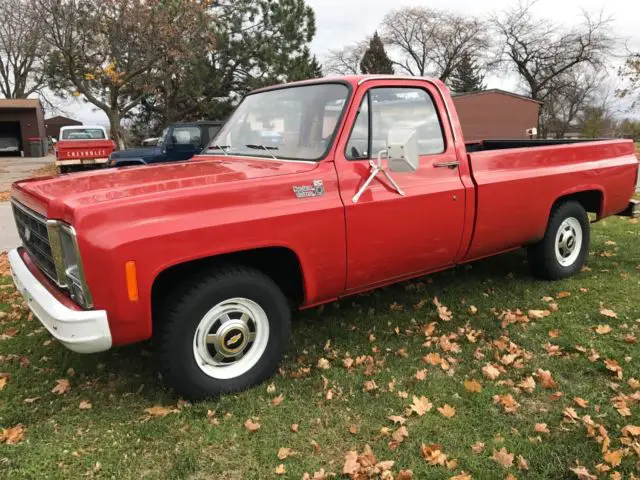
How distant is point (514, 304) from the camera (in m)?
4.86

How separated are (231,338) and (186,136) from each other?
963 centimetres

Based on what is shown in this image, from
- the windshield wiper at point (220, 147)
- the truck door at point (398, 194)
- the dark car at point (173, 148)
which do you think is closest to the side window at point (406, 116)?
the truck door at point (398, 194)

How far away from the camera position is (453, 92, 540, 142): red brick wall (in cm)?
3116

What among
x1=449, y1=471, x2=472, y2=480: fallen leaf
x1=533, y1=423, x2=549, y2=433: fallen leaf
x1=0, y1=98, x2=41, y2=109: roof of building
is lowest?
x1=449, y1=471, x2=472, y2=480: fallen leaf

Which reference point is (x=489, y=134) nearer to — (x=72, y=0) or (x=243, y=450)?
(x=72, y=0)

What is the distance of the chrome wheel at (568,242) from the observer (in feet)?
17.3

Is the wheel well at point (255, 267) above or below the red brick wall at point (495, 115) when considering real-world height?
below

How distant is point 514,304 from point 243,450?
9.71 feet

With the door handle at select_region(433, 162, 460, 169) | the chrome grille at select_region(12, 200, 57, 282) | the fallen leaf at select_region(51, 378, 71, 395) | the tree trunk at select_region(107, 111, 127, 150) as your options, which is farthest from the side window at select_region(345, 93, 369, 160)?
the tree trunk at select_region(107, 111, 127, 150)

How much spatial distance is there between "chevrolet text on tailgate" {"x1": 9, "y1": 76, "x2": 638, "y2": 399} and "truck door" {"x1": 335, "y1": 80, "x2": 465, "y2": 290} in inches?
0.4

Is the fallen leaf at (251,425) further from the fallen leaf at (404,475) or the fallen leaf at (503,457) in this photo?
the fallen leaf at (503,457)

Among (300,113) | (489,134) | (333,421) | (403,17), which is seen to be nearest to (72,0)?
(300,113)

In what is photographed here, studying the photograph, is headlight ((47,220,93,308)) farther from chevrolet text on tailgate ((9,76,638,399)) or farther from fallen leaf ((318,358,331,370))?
fallen leaf ((318,358,331,370))

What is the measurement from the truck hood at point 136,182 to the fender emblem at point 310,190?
0.41 ft
